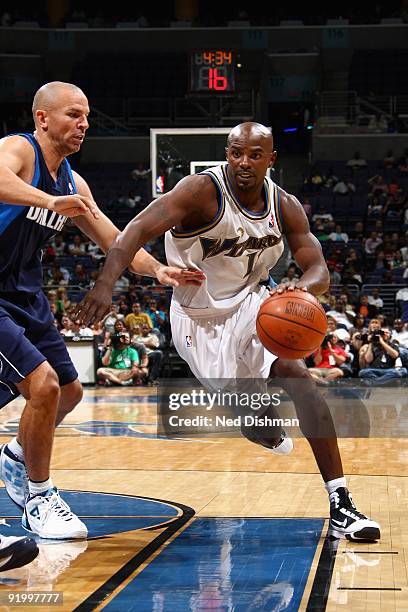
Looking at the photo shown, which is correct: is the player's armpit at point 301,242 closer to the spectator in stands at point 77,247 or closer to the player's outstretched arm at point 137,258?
the player's outstretched arm at point 137,258

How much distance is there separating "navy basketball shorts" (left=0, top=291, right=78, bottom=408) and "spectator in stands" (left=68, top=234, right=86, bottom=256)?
15.4 meters

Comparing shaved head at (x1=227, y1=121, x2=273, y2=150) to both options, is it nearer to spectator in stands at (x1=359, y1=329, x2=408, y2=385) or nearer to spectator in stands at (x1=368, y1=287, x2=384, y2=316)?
spectator in stands at (x1=359, y1=329, x2=408, y2=385)

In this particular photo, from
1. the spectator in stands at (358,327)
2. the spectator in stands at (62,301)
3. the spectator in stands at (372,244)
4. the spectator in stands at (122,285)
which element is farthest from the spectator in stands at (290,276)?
the spectator in stands at (62,301)

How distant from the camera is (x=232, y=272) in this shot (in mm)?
4871

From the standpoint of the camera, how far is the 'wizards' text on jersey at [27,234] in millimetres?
4191

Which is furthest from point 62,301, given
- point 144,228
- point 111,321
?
point 144,228

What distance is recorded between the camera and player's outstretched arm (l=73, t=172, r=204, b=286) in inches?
174

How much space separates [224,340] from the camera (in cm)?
489

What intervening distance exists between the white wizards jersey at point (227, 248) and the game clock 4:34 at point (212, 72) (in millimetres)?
11531

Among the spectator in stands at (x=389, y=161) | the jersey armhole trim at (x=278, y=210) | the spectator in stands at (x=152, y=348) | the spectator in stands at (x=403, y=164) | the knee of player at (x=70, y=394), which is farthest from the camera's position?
the spectator in stands at (x=389, y=161)

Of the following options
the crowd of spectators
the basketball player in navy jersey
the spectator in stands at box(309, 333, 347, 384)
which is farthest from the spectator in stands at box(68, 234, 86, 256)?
the basketball player in navy jersey

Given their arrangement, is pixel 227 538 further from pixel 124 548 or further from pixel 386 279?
pixel 386 279

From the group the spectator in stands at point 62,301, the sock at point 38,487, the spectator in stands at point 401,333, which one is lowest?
the spectator in stands at point 401,333

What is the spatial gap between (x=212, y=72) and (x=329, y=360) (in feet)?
19.6
